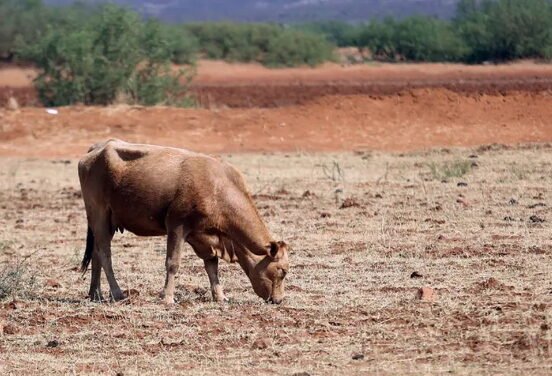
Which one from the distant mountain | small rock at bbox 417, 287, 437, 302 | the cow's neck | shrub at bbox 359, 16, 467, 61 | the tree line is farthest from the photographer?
the distant mountain

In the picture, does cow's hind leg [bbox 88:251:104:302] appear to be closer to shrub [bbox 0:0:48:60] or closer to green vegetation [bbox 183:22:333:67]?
green vegetation [bbox 183:22:333:67]

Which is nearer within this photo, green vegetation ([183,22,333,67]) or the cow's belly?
the cow's belly

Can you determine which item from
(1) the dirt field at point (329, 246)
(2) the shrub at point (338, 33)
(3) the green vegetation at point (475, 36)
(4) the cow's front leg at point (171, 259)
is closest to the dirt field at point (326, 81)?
(3) the green vegetation at point (475, 36)

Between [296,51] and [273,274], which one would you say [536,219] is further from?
[296,51]

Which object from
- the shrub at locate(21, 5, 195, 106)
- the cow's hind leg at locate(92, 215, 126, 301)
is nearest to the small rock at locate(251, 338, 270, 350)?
the cow's hind leg at locate(92, 215, 126, 301)

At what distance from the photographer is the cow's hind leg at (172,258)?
1105 centimetres

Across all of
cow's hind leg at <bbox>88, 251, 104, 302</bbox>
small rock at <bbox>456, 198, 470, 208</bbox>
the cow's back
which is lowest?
small rock at <bbox>456, 198, 470, 208</bbox>

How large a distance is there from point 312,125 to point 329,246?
15105mm

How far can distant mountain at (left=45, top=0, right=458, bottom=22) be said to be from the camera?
15950cm

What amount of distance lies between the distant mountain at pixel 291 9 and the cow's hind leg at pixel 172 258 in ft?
448

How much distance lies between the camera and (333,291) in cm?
1151

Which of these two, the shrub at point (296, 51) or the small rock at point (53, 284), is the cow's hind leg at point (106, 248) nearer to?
the small rock at point (53, 284)

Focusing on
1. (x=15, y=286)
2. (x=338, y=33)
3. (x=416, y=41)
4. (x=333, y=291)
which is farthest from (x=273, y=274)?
(x=338, y=33)

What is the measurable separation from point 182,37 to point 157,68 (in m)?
22.5
